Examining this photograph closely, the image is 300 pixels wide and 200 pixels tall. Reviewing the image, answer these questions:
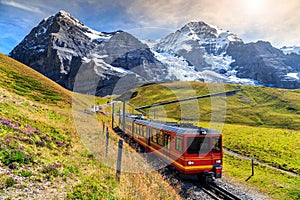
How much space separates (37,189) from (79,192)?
1360 millimetres

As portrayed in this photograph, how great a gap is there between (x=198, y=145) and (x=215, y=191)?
2.81 meters

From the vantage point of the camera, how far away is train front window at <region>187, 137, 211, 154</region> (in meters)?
13.7

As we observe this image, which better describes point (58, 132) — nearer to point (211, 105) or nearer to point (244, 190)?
point (244, 190)

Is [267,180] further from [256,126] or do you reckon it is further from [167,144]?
[256,126]

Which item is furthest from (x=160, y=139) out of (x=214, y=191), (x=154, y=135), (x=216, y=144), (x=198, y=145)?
(x=214, y=191)

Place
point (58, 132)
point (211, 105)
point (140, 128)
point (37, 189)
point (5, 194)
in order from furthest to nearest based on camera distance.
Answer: point (211, 105)
point (140, 128)
point (58, 132)
point (37, 189)
point (5, 194)

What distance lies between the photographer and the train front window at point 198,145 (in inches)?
540

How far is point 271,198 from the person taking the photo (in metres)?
13.6

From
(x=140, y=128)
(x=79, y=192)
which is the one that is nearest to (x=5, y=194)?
(x=79, y=192)

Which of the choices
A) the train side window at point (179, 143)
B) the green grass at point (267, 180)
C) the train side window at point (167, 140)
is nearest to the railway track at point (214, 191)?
the train side window at point (179, 143)

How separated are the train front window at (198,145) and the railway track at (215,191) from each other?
6.83ft

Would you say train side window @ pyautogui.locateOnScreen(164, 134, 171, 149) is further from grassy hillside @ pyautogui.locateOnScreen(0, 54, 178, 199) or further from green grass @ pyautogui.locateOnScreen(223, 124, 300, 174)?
green grass @ pyautogui.locateOnScreen(223, 124, 300, 174)

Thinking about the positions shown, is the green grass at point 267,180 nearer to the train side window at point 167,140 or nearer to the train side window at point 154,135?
the train side window at point 167,140

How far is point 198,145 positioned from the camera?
14.0m
